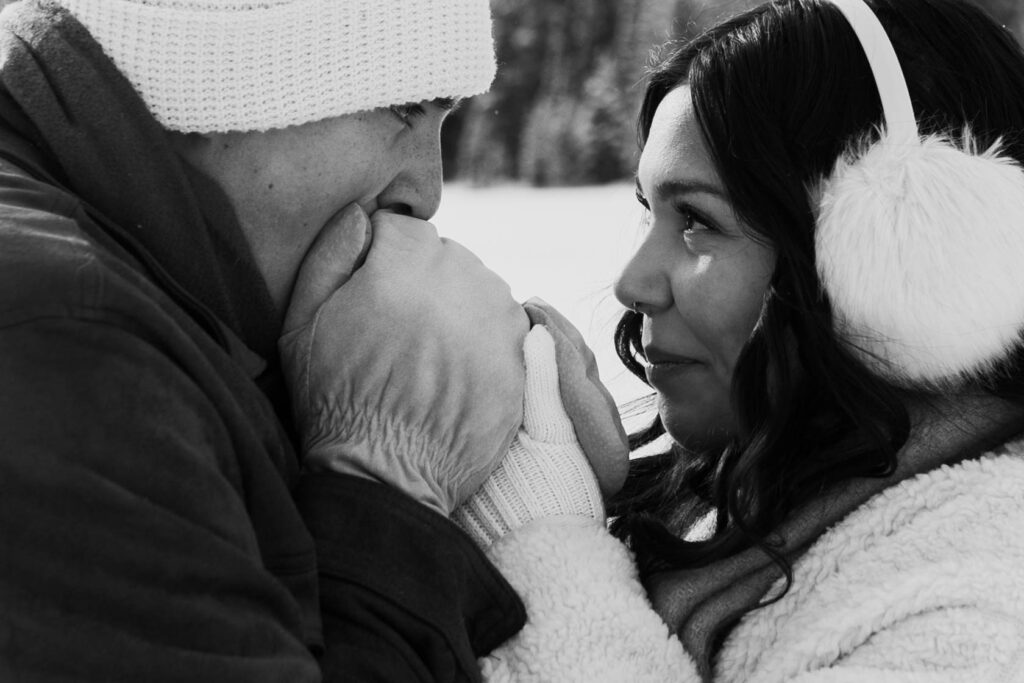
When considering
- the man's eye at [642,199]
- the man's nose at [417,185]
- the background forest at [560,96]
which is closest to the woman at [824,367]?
the man's eye at [642,199]

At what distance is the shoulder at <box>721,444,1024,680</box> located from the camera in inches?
58.5

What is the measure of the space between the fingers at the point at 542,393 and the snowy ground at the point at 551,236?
1055 mm

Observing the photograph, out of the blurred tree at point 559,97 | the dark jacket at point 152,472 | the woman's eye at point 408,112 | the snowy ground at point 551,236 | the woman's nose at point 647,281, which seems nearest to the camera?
the dark jacket at point 152,472

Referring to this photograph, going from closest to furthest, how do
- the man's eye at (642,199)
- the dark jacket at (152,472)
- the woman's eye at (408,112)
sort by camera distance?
the dark jacket at (152,472), the woman's eye at (408,112), the man's eye at (642,199)

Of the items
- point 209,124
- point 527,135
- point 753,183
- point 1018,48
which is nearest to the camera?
point 209,124

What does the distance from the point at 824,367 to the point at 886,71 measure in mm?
443

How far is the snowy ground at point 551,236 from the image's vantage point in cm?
641

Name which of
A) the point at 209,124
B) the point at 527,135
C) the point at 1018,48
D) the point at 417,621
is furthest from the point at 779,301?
the point at 527,135

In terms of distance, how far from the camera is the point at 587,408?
5.96ft

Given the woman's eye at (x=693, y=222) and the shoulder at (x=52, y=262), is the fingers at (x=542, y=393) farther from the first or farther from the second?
the shoulder at (x=52, y=262)

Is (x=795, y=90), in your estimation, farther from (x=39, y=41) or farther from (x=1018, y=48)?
(x=39, y=41)

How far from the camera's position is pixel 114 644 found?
3.73ft

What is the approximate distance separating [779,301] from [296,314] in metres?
0.72

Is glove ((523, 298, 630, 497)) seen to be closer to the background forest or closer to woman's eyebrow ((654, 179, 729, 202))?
woman's eyebrow ((654, 179, 729, 202))
